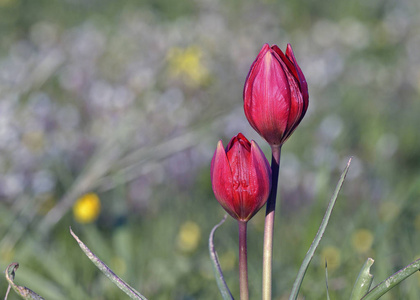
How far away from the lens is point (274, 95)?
88 cm

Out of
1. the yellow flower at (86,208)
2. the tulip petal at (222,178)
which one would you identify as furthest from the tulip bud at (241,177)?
the yellow flower at (86,208)

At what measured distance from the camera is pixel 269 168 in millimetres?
888

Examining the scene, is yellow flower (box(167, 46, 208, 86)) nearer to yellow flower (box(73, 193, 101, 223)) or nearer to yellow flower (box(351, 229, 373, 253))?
yellow flower (box(73, 193, 101, 223))

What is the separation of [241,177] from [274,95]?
13 cm

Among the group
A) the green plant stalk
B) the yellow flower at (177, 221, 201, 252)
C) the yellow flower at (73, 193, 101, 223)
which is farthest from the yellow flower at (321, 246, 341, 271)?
the green plant stalk

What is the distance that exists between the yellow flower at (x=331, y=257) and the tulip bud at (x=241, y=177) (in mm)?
918

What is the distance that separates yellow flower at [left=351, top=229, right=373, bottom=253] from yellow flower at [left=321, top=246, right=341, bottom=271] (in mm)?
63

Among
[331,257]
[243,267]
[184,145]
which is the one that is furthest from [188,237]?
[243,267]

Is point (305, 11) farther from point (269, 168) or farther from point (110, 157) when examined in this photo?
point (269, 168)

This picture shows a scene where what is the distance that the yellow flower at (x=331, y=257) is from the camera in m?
1.75

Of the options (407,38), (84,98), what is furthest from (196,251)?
(407,38)

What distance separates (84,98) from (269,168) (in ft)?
8.64

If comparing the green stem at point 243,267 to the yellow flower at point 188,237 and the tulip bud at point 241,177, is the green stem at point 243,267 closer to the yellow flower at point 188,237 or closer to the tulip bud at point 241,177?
the tulip bud at point 241,177

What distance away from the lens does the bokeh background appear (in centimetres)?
177
